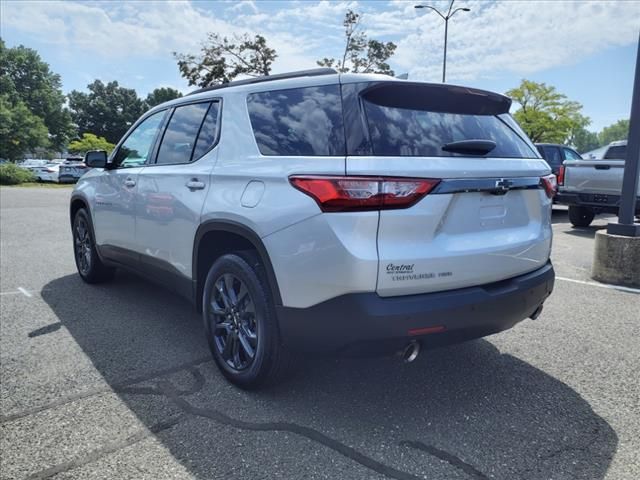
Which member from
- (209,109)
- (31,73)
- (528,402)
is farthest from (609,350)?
(31,73)

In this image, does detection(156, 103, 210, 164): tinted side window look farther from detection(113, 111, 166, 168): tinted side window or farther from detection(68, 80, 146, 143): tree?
detection(68, 80, 146, 143): tree

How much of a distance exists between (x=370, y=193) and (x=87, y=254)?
14.3ft

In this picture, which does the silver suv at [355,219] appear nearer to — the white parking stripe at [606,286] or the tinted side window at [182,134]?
the tinted side window at [182,134]

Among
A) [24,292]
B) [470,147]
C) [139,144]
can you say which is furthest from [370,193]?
[24,292]

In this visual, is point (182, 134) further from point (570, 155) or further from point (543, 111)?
point (543, 111)

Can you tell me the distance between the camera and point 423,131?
2627 mm

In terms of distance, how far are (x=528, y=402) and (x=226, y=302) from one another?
6.29 ft

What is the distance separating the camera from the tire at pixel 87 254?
5414 mm

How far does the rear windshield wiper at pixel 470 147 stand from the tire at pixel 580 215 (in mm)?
9470

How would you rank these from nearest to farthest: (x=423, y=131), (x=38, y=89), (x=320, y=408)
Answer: (x=423, y=131), (x=320, y=408), (x=38, y=89)

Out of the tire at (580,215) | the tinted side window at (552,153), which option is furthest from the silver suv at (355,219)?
the tinted side window at (552,153)

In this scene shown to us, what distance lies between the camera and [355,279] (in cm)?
236

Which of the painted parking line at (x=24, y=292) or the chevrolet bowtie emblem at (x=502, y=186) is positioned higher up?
the chevrolet bowtie emblem at (x=502, y=186)

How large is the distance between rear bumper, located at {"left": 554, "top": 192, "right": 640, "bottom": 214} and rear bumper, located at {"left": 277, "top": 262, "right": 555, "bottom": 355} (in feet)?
27.3
